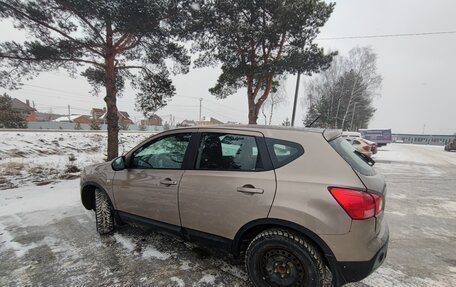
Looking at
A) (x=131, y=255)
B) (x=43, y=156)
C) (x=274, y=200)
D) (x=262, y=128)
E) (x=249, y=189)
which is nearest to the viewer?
(x=274, y=200)

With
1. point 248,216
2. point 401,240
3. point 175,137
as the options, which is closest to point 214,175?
point 248,216

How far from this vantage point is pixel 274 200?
231 cm

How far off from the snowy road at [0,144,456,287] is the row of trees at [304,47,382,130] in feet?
92.5

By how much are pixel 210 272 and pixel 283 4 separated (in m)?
13.2

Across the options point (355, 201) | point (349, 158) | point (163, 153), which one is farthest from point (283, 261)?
point (163, 153)

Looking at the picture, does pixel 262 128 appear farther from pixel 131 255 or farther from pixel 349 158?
pixel 131 255

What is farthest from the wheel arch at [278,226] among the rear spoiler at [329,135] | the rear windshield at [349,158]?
the rear spoiler at [329,135]

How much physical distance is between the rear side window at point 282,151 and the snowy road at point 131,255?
1393 millimetres

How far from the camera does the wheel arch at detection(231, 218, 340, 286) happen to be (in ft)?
7.14

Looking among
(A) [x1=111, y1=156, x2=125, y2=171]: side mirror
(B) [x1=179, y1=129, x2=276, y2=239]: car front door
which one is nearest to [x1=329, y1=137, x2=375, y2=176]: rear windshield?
(B) [x1=179, y1=129, x2=276, y2=239]: car front door

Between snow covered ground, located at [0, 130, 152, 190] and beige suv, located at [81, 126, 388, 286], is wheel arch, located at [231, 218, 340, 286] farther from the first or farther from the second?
snow covered ground, located at [0, 130, 152, 190]

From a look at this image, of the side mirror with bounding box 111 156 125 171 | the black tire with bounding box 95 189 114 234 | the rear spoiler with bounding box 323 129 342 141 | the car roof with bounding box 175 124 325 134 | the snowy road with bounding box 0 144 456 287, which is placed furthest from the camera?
the black tire with bounding box 95 189 114 234

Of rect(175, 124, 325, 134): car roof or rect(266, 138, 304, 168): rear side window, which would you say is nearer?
rect(266, 138, 304, 168): rear side window

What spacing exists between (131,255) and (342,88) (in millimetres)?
36812
